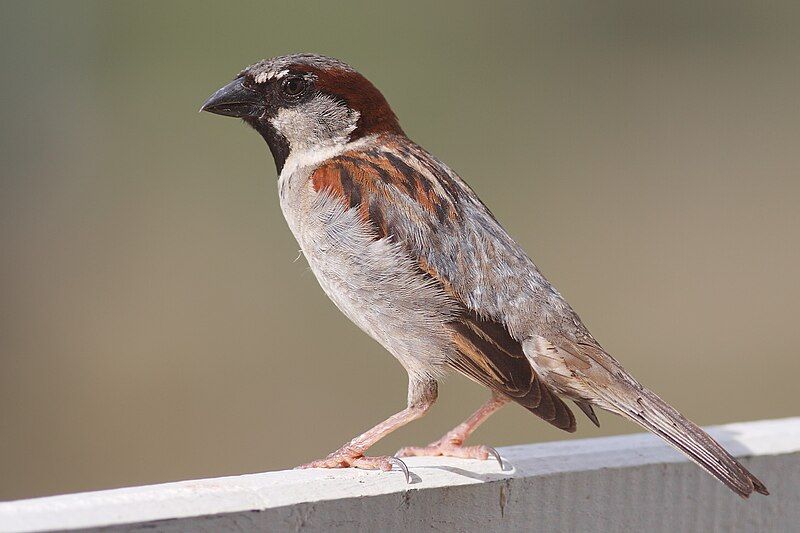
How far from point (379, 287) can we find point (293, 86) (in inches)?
25.0

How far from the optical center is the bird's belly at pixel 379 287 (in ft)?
9.46

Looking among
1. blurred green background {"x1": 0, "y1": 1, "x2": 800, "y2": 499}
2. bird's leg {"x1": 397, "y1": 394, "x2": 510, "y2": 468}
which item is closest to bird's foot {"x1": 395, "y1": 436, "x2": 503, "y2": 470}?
bird's leg {"x1": 397, "y1": 394, "x2": 510, "y2": 468}

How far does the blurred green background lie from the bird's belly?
364cm

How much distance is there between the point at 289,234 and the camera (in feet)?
26.8

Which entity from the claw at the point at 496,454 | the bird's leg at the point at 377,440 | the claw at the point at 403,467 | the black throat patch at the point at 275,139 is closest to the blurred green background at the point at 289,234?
the black throat patch at the point at 275,139

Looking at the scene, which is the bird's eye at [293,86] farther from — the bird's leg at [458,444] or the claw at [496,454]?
the claw at [496,454]

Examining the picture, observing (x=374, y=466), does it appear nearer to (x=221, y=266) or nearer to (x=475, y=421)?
(x=475, y=421)

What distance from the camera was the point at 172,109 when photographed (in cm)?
855

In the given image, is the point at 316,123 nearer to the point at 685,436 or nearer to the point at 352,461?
the point at 352,461

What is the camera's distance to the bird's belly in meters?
2.88

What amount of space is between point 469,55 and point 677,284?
2363 millimetres

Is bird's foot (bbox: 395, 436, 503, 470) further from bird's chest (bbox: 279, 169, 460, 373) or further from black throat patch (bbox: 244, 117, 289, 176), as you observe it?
black throat patch (bbox: 244, 117, 289, 176)

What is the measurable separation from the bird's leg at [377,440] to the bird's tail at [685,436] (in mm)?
479

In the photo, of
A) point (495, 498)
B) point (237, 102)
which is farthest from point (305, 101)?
point (495, 498)
